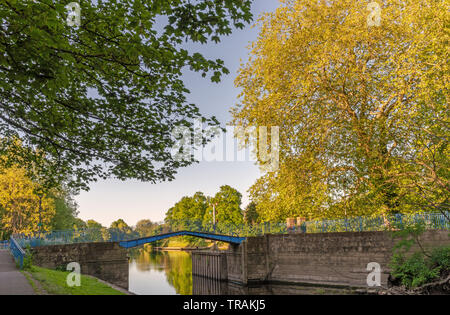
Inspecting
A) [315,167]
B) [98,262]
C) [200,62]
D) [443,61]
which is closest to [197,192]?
[98,262]

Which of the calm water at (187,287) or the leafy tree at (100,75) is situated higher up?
the leafy tree at (100,75)

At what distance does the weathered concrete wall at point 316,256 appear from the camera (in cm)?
2356

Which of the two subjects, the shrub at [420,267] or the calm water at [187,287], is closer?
the shrub at [420,267]

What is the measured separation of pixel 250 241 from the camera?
31828mm

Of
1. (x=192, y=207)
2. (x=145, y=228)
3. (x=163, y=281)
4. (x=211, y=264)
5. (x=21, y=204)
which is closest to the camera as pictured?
(x=145, y=228)

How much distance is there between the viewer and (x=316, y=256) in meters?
27.0

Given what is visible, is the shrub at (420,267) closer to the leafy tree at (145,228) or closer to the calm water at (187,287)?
the calm water at (187,287)

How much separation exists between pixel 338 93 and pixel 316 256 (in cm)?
1180

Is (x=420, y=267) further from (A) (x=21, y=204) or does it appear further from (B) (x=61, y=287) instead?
(A) (x=21, y=204)

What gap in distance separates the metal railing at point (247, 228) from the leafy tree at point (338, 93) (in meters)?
1.31

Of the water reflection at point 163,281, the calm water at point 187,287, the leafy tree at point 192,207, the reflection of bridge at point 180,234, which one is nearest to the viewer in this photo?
the calm water at point 187,287

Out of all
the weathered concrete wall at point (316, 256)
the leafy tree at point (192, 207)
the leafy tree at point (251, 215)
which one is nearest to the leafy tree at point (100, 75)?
the weathered concrete wall at point (316, 256)

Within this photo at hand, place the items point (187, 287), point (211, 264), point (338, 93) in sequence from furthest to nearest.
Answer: point (211, 264)
point (187, 287)
point (338, 93)

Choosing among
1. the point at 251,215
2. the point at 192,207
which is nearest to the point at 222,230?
the point at 251,215
